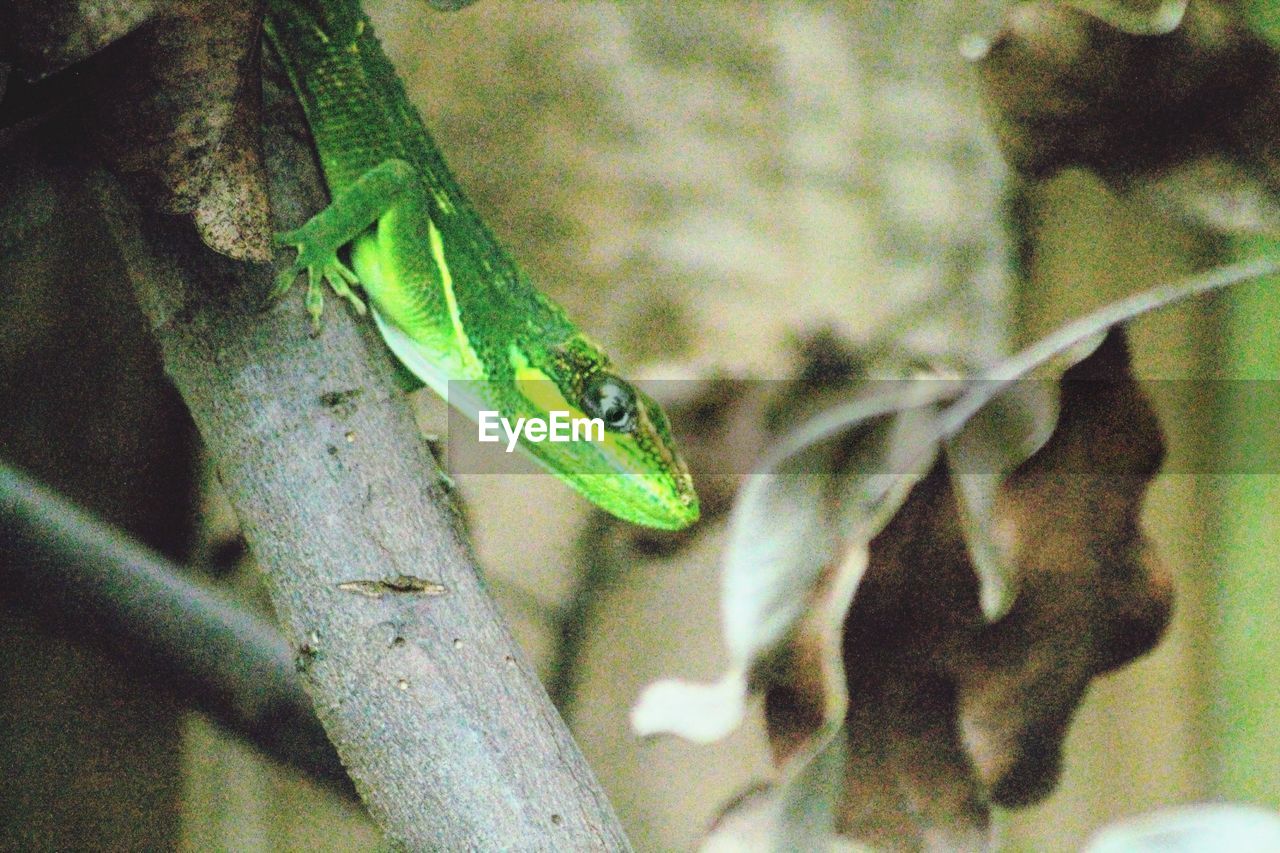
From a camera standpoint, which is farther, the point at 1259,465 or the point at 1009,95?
the point at 1259,465

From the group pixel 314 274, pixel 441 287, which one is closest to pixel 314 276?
pixel 314 274

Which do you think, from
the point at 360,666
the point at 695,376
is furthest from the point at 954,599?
the point at 360,666

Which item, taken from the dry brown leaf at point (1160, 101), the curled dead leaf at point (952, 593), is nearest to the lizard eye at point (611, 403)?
the curled dead leaf at point (952, 593)

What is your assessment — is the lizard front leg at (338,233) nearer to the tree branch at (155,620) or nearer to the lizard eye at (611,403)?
the lizard eye at (611,403)

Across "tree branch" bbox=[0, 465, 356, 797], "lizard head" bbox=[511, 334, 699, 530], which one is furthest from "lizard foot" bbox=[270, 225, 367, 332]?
"tree branch" bbox=[0, 465, 356, 797]

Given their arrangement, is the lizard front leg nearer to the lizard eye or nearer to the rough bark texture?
the rough bark texture

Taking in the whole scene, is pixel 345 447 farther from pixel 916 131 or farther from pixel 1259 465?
pixel 1259 465

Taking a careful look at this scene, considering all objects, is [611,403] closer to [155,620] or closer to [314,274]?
[314,274]
